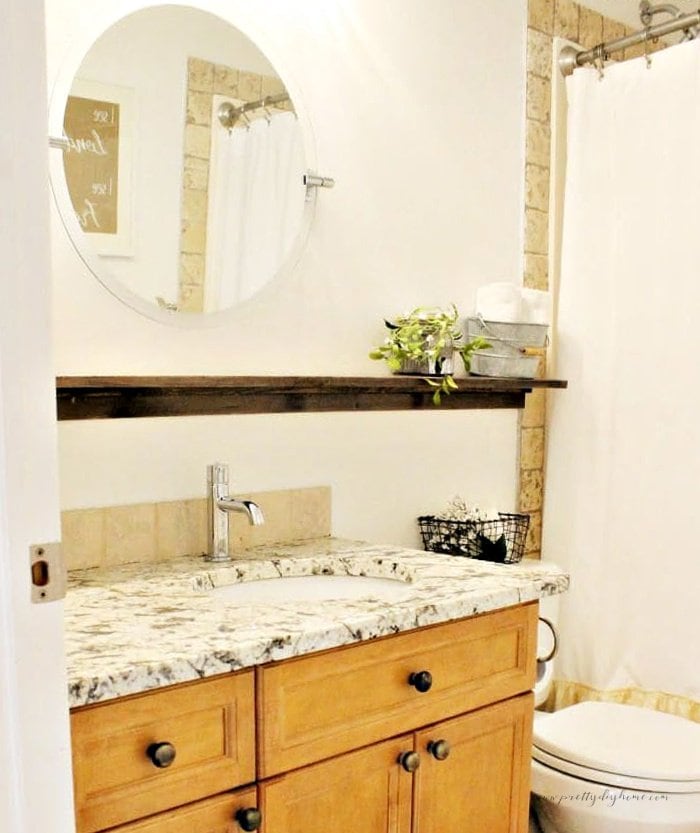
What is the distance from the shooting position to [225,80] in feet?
6.15

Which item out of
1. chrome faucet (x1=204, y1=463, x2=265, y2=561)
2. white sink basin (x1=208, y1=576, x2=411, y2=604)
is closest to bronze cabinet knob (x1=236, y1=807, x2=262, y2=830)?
white sink basin (x1=208, y1=576, x2=411, y2=604)

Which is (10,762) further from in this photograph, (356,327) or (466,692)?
(356,327)

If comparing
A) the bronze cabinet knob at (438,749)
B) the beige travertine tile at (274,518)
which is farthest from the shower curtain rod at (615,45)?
the bronze cabinet knob at (438,749)

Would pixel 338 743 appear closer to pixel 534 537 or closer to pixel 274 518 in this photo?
pixel 274 518

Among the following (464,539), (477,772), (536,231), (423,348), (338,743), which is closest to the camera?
(338,743)

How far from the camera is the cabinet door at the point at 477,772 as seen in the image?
1.55 metres

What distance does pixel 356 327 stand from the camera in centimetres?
216

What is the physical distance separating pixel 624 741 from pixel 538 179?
149 cm

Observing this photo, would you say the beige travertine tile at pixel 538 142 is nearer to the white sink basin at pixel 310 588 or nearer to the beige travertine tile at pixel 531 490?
the beige travertine tile at pixel 531 490

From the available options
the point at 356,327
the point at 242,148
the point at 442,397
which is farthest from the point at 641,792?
the point at 242,148

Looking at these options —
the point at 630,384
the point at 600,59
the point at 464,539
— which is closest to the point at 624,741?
the point at 464,539

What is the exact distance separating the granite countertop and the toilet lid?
510 millimetres

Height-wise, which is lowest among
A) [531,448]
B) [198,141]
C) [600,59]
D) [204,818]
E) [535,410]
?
[204,818]

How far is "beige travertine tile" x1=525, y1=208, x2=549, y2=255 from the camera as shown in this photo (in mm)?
2533
